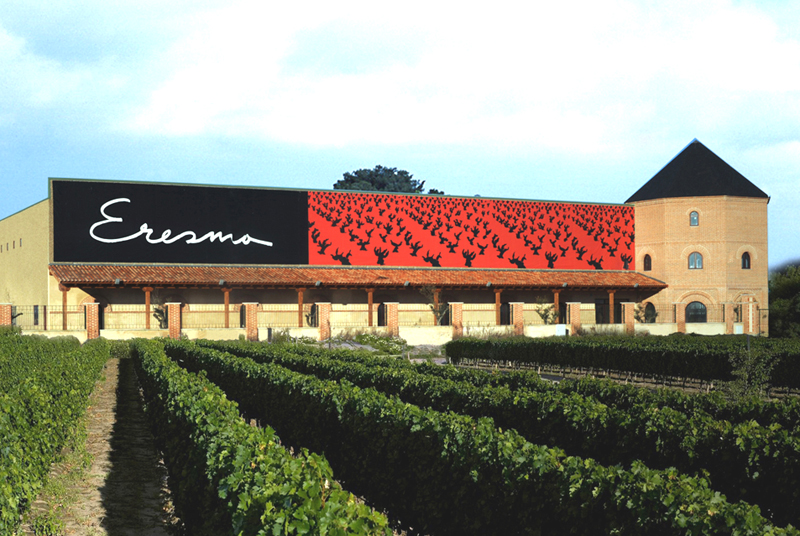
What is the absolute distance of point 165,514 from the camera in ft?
35.4

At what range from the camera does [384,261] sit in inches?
2012

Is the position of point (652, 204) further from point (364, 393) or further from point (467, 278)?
point (364, 393)

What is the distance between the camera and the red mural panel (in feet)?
167

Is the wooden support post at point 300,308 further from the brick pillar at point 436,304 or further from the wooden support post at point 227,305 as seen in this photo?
the brick pillar at point 436,304

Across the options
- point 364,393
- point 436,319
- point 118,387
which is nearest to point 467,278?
point 436,319

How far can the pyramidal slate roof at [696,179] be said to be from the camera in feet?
177

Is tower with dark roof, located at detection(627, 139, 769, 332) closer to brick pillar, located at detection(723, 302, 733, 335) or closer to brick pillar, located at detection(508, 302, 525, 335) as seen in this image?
brick pillar, located at detection(723, 302, 733, 335)

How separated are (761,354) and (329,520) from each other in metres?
20.9

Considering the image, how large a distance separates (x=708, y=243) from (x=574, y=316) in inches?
465

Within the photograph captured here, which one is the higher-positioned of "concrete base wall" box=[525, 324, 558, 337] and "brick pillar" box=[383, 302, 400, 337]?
"brick pillar" box=[383, 302, 400, 337]

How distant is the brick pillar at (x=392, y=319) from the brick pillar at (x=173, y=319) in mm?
11747

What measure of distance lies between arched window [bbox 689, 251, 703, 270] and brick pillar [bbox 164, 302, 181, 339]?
3371 centimetres

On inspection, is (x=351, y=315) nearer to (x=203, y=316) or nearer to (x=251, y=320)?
(x=251, y=320)

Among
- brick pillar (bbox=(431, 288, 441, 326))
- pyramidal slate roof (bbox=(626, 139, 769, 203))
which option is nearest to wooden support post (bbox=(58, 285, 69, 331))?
brick pillar (bbox=(431, 288, 441, 326))
